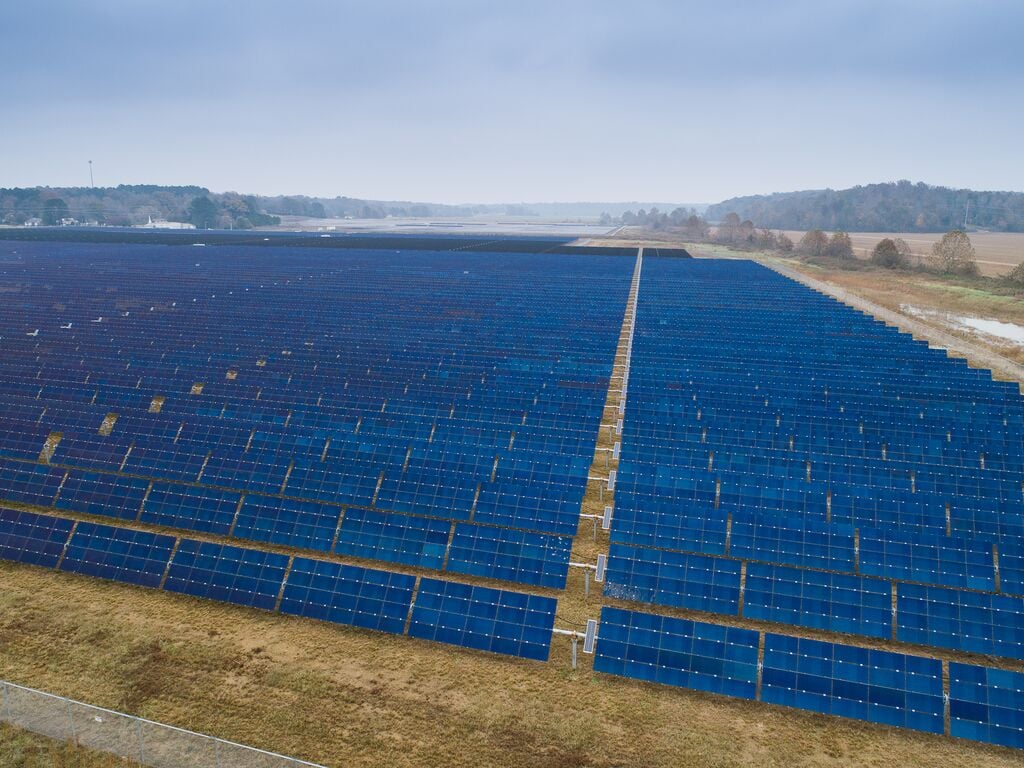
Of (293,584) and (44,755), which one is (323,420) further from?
(44,755)

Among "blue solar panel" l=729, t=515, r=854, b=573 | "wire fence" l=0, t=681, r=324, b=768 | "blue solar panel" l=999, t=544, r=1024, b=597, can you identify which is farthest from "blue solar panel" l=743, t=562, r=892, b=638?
"wire fence" l=0, t=681, r=324, b=768

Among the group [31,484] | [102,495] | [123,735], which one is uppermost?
[31,484]

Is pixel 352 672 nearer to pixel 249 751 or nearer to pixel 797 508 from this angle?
pixel 249 751

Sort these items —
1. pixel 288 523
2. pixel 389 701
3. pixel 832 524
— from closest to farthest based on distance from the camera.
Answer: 1. pixel 389 701
2. pixel 832 524
3. pixel 288 523

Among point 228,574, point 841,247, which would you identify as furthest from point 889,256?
point 228,574

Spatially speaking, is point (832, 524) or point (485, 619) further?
point (832, 524)

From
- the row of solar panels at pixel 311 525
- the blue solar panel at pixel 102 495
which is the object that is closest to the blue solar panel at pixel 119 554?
the row of solar panels at pixel 311 525

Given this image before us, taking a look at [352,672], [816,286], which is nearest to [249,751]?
[352,672]
